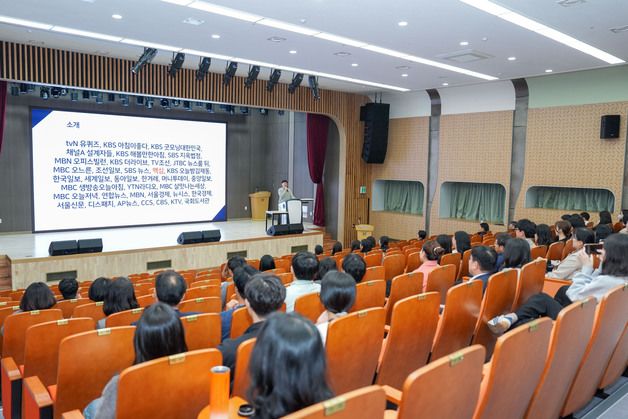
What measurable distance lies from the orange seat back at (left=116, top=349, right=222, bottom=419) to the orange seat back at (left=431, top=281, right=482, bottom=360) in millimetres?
1589

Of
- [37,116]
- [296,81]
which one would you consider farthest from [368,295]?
[37,116]

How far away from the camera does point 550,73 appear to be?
31.6ft

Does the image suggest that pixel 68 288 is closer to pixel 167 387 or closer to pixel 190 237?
pixel 167 387

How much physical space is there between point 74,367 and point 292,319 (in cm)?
149

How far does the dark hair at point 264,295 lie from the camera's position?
2363 mm

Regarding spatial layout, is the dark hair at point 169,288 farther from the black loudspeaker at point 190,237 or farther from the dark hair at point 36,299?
the black loudspeaker at point 190,237

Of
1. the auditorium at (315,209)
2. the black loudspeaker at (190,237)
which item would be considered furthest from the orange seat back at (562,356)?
the black loudspeaker at (190,237)

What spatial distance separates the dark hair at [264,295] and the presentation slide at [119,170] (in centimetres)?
1084

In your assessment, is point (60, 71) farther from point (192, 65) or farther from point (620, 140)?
point (620, 140)

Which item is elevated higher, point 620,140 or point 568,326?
point 620,140

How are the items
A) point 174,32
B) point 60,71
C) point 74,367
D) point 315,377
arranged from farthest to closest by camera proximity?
point 60,71, point 174,32, point 74,367, point 315,377

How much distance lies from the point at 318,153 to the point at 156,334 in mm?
12063

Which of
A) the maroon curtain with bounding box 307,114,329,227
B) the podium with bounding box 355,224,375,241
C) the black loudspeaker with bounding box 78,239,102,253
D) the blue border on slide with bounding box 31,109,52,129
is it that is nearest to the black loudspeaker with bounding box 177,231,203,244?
the black loudspeaker with bounding box 78,239,102,253

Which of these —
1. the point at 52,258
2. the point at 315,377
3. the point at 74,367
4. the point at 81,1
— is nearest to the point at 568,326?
the point at 315,377
